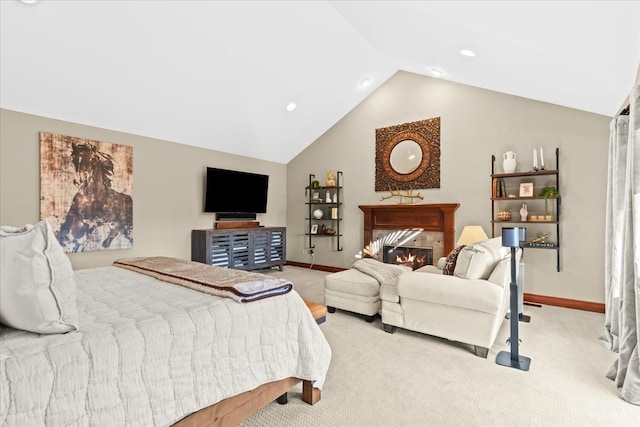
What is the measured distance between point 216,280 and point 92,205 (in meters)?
3.18

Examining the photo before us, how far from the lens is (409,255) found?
5250 mm

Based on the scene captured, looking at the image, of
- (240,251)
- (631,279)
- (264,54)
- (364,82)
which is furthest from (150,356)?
(364,82)

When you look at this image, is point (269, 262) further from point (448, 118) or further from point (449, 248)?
point (448, 118)

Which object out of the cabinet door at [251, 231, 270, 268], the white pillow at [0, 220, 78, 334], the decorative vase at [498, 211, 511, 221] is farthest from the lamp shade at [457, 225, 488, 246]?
the white pillow at [0, 220, 78, 334]

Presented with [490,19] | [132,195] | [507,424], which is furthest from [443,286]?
[132,195]

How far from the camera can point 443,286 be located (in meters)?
2.71

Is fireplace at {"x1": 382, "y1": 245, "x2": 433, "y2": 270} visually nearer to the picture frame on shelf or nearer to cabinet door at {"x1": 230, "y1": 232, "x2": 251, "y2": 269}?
the picture frame on shelf

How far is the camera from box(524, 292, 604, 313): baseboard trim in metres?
3.79

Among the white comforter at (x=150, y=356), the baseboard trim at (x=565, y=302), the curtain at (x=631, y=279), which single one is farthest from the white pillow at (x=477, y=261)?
the baseboard trim at (x=565, y=302)

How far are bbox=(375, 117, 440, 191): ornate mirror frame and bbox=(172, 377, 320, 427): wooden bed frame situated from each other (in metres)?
3.91

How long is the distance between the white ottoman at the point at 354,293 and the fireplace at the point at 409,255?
6.00 ft

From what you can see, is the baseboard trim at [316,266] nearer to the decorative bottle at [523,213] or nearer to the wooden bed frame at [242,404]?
the decorative bottle at [523,213]

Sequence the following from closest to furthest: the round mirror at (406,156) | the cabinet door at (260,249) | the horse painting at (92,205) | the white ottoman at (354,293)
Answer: the white ottoman at (354,293), the horse painting at (92,205), the round mirror at (406,156), the cabinet door at (260,249)

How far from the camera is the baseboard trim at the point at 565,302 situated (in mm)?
3791
